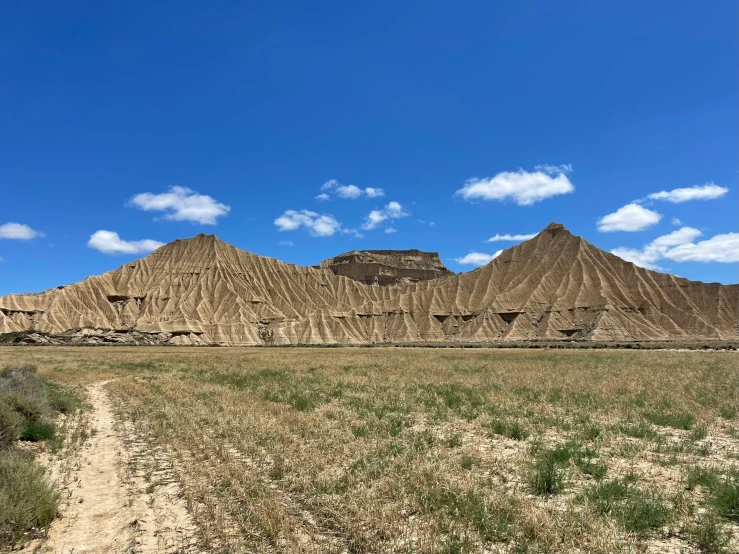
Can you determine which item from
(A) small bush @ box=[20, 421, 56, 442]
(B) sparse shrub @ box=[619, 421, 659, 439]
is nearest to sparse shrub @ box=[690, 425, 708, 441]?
(B) sparse shrub @ box=[619, 421, 659, 439]

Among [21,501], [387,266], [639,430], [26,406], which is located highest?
[387,266]

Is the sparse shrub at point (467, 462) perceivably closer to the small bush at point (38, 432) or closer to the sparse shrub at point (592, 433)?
the sparse shrub at point (592, 433)

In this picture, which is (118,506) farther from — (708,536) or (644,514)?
(708,536)

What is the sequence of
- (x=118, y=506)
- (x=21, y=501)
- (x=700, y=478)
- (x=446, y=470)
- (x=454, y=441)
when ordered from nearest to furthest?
(x=21, y=501) < (x=118, y=506) < (x=700, y=478) < (x=446, y=470) < (x=454, y=441)

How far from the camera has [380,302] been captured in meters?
122

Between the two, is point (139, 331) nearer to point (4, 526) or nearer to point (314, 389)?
point (314, 389)

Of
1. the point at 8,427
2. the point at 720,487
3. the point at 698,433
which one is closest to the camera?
the point at 720,487

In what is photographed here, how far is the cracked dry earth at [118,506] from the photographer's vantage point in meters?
5.81

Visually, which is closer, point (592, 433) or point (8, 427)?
point (8, 427)

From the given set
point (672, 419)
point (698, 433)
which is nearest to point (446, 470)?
point (698, 433)

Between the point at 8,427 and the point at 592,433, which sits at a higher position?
the point at 8,427

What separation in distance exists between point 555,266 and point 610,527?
11654 centimetres

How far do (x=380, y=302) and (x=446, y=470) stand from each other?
11464 cm

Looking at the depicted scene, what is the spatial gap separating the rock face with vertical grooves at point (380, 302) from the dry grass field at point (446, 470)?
84.3 meters
